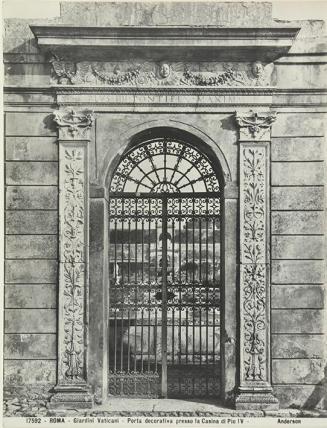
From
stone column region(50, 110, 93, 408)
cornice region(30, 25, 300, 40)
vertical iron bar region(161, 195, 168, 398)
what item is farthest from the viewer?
vertical iron bar region(161, 195, 168, 398)

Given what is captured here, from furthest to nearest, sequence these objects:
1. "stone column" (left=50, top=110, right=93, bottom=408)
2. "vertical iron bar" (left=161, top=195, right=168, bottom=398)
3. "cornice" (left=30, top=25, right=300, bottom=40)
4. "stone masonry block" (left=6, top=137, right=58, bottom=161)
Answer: "vertical iron bar" (left=161, top=195, right=168, bottom=398) < "stone masonry block" (left=6, top=137, right=58, bottom=161) < "stone column" (left=50, top=110, right=93, bottom=408) < "cornice" (left=30, top=25, right=300, bottom=40)

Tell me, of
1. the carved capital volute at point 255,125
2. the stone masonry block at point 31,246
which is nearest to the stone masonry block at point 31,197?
the stone masonry block at point 31,246

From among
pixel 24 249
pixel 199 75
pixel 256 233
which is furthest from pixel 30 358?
pixel 199 75

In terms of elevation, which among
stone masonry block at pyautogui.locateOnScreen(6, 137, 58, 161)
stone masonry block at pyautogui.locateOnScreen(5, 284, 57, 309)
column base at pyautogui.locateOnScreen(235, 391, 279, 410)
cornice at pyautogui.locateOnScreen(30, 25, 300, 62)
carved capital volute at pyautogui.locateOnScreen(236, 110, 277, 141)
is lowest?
column base at pyautogui.locateOnScreen(235, 391, 279, 410)

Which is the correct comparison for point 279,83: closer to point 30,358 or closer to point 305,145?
point 305,145

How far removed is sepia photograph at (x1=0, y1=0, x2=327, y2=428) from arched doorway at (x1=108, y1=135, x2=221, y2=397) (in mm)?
313

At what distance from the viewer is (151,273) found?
874 cm

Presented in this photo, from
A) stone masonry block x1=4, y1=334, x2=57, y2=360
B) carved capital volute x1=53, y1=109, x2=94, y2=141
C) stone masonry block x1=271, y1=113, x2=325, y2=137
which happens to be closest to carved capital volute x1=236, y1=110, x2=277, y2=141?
stone masonry block x1=271, y1=113, x2=325, y2=137

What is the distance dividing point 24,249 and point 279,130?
409 cm

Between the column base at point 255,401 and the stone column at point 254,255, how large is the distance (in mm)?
14

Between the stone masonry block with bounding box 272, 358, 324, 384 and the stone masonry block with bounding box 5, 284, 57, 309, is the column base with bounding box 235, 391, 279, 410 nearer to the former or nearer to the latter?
the stone masonry block with bounding box 272, 358, 324, 384

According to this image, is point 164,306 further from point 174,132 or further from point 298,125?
point 298,125

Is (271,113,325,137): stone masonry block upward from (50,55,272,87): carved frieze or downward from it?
downward

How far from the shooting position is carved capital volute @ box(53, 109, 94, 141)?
8211 mm
